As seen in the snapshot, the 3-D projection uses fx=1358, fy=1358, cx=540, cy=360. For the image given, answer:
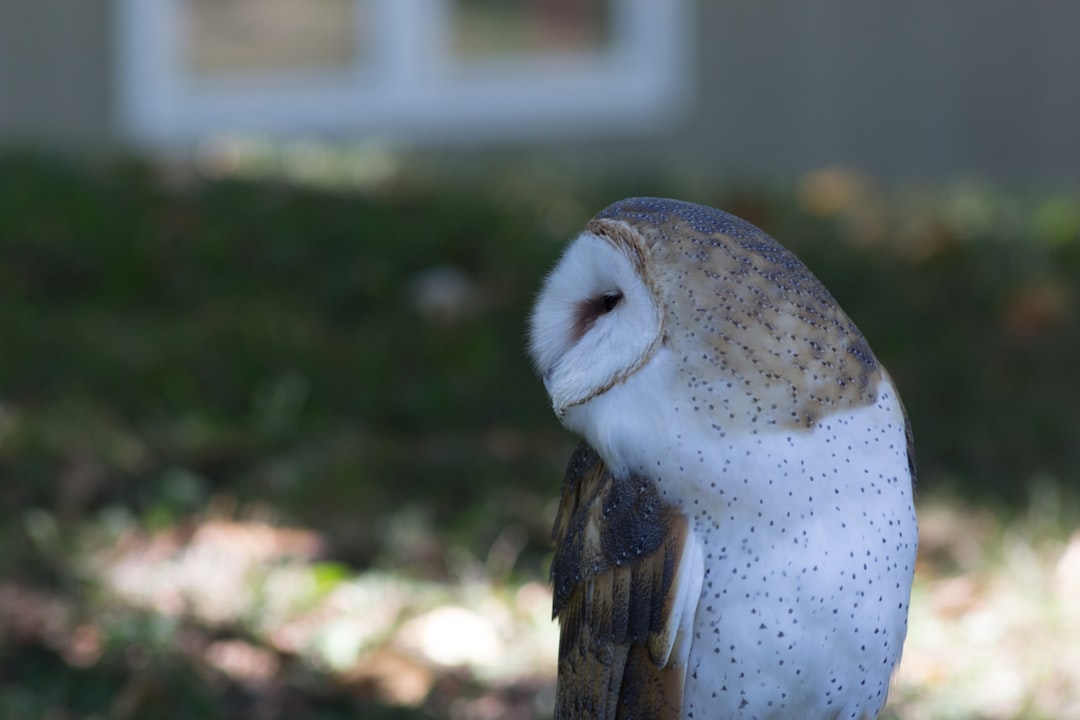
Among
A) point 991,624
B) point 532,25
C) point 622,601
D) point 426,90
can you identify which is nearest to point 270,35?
point 426,90

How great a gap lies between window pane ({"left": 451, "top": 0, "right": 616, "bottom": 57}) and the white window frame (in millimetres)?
79

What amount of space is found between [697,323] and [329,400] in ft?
9.93

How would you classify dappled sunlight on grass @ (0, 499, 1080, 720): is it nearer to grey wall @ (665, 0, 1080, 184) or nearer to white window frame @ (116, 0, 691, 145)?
white window frame @ (116, 0, 691, 145)

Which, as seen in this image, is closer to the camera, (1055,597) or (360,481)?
(1055,597)

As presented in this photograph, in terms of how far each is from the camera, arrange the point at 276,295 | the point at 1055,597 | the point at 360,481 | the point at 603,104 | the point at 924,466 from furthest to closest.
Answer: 1. the point at 603,104
2. the point at 276,295
3. the point at 924,466
4. the point at 360,481
5. the point at 1055,597

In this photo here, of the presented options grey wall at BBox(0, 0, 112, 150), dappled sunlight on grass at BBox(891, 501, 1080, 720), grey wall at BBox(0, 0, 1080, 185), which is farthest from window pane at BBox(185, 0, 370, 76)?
dappled sunlight on grass at BBox(891, 501, 1080, 720)

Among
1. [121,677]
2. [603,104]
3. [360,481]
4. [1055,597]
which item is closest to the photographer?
[121,677]

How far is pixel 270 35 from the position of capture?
9.08 metres

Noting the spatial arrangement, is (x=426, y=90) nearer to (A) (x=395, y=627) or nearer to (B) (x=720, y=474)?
(A) (x=395, y=627)

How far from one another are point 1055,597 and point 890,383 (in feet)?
5.69

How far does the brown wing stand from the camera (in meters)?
1.77

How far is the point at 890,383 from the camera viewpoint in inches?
75.3

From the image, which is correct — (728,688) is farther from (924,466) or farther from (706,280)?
(924,466)

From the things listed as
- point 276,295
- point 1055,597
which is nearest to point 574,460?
point 1055,597
